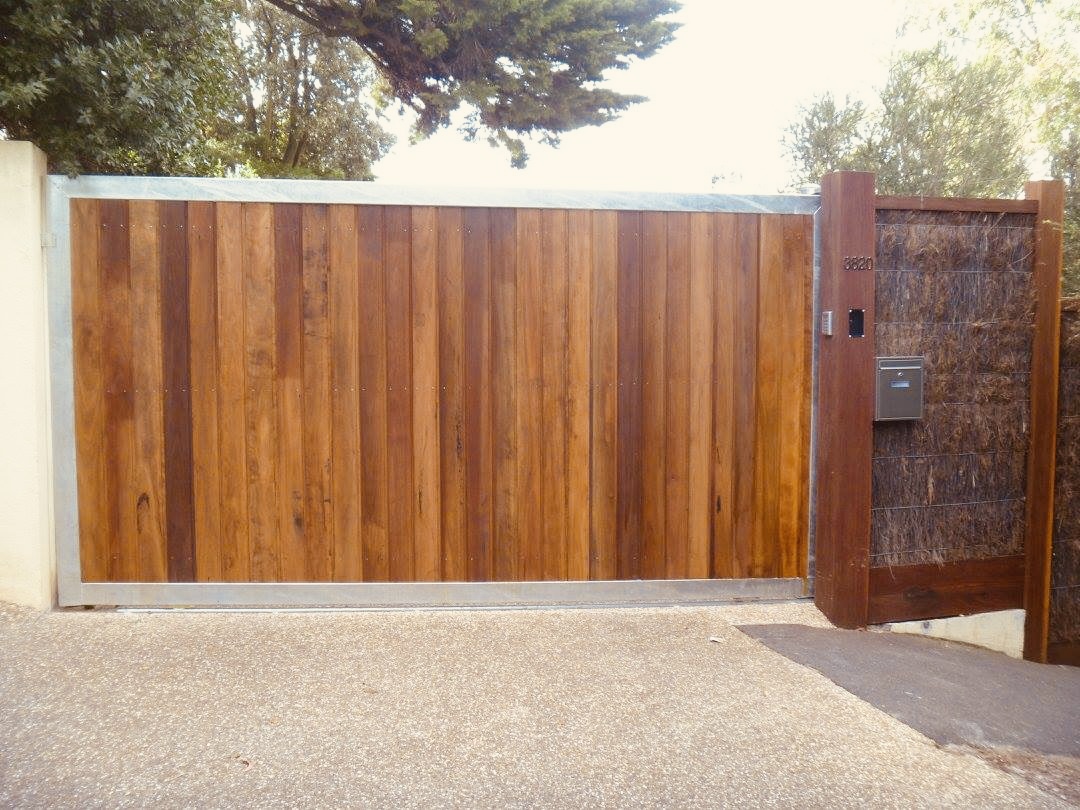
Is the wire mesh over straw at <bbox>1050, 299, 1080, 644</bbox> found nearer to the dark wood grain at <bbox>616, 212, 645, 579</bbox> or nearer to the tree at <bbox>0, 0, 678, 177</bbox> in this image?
the dark wood grain at <bbox>616, 212, 645, 579</bbox>

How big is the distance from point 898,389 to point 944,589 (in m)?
1.06

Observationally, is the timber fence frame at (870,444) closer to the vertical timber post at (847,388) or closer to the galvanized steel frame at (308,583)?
the vertical timber post at (847,388)

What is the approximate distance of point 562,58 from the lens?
11734mm

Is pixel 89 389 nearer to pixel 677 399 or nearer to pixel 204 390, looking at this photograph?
pixel 204 390

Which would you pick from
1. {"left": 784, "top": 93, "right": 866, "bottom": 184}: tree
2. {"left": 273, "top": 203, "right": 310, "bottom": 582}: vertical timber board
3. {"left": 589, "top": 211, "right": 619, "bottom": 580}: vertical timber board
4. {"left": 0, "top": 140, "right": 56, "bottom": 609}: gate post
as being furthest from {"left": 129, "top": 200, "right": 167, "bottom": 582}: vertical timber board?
{"left": 784, "top": 93, "right": 866, "bottom": 184}: tree

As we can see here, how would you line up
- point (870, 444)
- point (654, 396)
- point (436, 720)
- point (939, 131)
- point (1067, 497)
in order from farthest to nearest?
point (939, 131) → point (1067, 497) → point (654, 396) → point (870, 444) → point (436, 720)

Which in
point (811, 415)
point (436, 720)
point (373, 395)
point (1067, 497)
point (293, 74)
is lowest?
point (436, 720)

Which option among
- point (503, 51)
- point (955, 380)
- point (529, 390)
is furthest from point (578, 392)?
point (503, 51)

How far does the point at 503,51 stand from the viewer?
11.3 meters

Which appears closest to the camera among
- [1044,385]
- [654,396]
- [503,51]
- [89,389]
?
[89,389]

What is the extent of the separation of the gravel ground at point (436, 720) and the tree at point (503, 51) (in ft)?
30.1

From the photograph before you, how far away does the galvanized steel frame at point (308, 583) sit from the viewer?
3.51m

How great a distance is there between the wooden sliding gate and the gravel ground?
0.36 m

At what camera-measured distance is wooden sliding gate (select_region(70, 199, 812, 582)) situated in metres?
3.58
